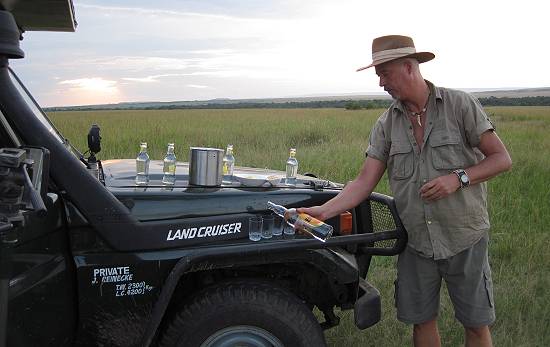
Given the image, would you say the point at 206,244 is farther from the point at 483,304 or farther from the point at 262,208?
the point at 483,304

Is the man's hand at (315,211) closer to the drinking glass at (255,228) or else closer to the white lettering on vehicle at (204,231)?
the drinking glass at (255,228)

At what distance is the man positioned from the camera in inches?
116

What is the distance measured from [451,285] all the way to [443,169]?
2.20 ft

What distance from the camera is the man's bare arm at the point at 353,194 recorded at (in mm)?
3031

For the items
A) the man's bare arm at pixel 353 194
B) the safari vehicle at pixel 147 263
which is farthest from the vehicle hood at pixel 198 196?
the man's bare arm at pixel 353 194

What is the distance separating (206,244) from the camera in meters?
2.75

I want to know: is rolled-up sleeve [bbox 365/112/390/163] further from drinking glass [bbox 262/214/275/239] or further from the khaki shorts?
drinking glass [bbox 262/214/275/239]

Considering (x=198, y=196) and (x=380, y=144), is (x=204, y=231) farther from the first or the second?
(x=380, y=144)

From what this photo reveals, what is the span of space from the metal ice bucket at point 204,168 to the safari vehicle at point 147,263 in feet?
0.21

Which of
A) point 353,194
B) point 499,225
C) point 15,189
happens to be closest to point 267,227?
point 353,194

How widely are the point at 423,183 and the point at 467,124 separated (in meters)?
0.38

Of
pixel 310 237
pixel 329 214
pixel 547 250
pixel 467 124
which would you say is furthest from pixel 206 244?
pixel 547 250

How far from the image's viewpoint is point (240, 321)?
2.67 meters

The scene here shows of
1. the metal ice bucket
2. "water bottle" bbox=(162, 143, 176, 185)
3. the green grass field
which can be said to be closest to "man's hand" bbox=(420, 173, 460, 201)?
the metal ice bucket
